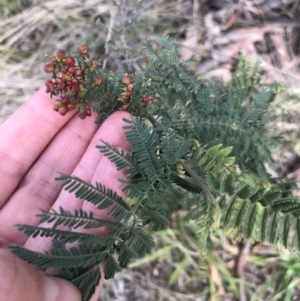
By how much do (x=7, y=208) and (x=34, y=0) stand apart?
2.15 meters

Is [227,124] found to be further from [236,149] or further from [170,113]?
[170,113]

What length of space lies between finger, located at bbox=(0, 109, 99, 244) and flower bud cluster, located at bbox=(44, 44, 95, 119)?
246 mm

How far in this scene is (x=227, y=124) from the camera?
84.1 inches

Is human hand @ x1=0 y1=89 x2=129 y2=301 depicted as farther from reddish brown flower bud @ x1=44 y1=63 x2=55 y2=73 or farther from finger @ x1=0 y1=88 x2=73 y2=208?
reddish brown flower bud @ x1=44 y1=63 x2=55 y2=73

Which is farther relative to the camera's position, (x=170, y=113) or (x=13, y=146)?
(x=13, y=146)

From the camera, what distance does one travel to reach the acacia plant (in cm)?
164

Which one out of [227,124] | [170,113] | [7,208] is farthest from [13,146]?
[227,124]

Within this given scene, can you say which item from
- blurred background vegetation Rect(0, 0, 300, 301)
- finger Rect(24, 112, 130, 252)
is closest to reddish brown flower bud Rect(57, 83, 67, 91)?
finger Rect(24, 112, 130, 252)

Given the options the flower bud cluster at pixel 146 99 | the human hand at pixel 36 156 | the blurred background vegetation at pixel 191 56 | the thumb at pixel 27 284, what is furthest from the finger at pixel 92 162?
the blurred background vegetation at pixel 191 56

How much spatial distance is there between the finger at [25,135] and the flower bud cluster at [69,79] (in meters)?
0.27

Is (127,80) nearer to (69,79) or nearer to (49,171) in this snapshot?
(69,79)

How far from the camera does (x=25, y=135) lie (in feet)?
7.20

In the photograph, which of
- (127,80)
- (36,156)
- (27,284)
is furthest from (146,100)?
(27,284)

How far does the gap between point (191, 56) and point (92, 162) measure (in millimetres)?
1672
